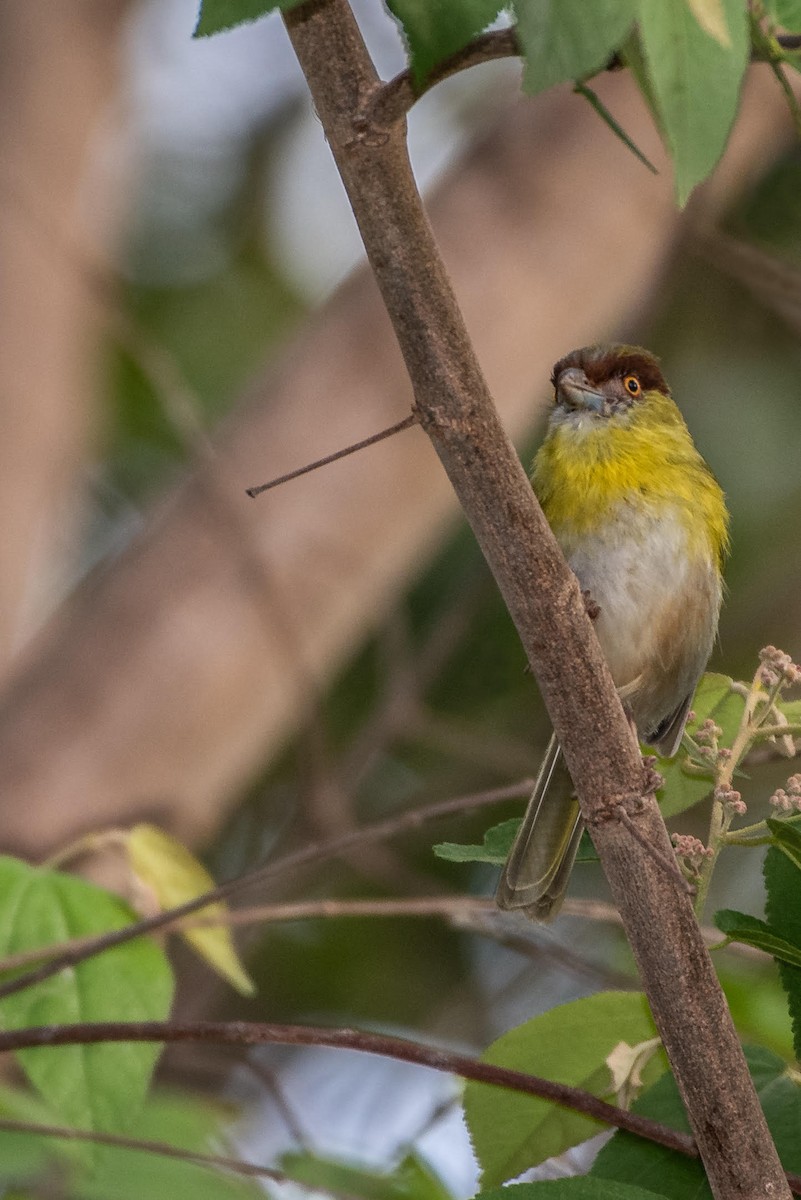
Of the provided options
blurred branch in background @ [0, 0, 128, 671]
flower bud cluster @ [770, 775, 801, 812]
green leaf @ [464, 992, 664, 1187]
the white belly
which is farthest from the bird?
blurred branch in background @ [0, 0, 128, 671]

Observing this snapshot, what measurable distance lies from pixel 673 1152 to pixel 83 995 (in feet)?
3.09

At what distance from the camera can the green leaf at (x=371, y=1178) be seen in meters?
2.88

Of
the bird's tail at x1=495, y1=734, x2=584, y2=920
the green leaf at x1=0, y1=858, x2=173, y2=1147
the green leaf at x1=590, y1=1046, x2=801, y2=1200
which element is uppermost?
the green leaf at x1=0, y1=858, x2=173, y2=1147

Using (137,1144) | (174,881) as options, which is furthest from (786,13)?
(174,881)

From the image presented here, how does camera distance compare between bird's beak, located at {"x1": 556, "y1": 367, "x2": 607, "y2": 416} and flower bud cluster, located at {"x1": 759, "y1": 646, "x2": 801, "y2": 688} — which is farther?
bird's beak, located at {"x1": 556, "y1": 367, "x2": 607, "y2": 416}

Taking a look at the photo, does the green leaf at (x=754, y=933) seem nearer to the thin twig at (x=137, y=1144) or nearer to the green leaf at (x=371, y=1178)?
the thin twig at (x=137, y=1144)

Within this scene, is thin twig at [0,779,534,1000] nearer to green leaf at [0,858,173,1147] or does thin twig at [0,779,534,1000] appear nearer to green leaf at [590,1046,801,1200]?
green leaf at [0,858,173,1147]

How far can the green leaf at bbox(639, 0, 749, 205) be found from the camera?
1186mm

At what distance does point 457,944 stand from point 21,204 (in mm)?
3071

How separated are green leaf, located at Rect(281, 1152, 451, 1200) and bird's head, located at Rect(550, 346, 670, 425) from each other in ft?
5.14

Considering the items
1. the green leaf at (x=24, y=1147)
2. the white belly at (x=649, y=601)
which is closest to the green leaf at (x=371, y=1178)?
the green leaf at (x=24, y=1147)

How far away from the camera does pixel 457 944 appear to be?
18.6ft

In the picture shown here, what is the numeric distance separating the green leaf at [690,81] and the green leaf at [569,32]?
5 centimetres

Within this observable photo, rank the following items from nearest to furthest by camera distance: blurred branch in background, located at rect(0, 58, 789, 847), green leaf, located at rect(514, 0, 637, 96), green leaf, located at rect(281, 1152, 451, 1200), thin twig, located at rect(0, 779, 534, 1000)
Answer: green leaf, located at rect(514, 0, 637, 96), thin twig, located at rect(0, 779, 534, 1000), green leaf, located at rect(281, 1152, 451, 1200), blurred branch in background, located at rect(0, 58, 789, 847)
